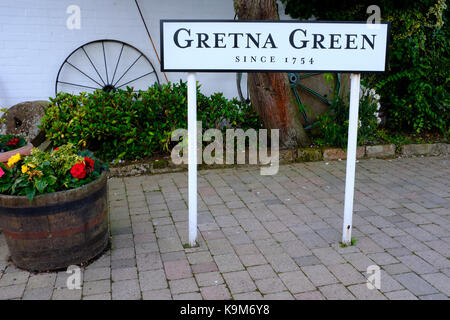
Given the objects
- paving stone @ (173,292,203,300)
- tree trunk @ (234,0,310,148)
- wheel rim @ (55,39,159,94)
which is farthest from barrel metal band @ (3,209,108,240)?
wheel rim @ (55,39,159,94)

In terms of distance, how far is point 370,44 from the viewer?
133 inches

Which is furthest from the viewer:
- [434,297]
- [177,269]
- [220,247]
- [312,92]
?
[312,92]

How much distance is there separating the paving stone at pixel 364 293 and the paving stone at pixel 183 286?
109cm

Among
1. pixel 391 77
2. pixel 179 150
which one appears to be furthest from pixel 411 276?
pixel 391 77

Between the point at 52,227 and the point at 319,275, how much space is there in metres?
1.98

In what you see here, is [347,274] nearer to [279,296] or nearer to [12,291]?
[279,296]

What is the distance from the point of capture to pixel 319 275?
324 centimetres

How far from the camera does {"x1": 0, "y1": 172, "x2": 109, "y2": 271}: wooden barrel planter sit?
314 centimetres

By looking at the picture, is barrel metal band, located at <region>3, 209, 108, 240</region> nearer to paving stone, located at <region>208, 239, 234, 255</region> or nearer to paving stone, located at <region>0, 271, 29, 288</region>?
paving stone, located at <region>0, 271, 29, 288</region>

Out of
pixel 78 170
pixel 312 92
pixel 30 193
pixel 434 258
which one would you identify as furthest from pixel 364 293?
pixel 312 92

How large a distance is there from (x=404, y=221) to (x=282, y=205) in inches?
46.2

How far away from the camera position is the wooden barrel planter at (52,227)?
314cm

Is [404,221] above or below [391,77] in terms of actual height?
below

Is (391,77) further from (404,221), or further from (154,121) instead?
(154,121)
